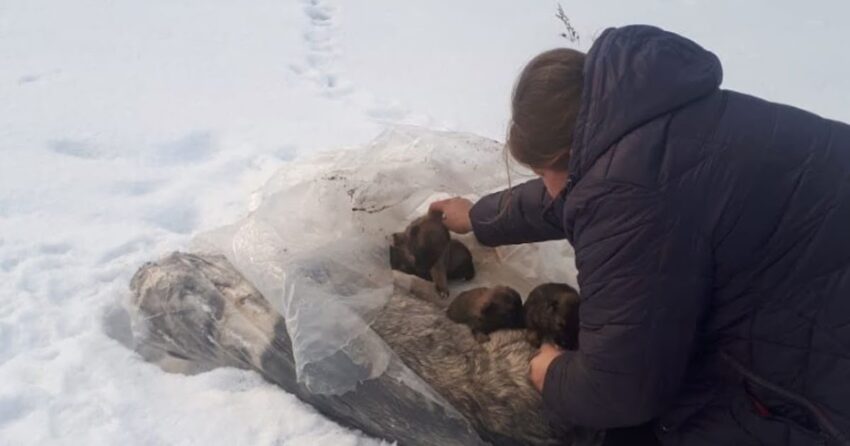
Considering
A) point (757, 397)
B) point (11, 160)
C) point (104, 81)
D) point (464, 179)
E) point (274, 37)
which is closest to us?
point (757, 397)

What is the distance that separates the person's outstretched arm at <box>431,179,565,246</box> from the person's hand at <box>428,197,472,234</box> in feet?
0.05

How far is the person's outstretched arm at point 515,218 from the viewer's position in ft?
10.7

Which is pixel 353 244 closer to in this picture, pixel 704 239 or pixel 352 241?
pixel 352 241

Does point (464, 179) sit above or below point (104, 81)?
above

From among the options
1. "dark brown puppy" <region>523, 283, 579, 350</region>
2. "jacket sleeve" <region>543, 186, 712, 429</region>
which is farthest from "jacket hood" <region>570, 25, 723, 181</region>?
"dark brown puppy" <region>523, 283, 579, 350</region>

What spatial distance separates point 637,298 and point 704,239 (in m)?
0.22

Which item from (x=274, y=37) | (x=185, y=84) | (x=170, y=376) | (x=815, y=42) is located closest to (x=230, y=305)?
(x=170, y=376)

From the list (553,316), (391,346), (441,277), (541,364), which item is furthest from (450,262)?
(541,364)

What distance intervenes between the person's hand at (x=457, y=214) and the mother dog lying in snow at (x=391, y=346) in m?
0.28

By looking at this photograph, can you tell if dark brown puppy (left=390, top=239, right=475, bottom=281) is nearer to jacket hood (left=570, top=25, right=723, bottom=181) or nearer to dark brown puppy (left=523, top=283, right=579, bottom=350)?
dark brown puppy (left=523, top=283, right=579, bottom=350)

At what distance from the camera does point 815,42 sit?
6.82 metres

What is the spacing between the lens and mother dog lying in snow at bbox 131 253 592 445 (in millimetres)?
3020

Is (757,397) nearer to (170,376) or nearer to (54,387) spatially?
(170,376)

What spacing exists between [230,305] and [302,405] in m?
0.51
